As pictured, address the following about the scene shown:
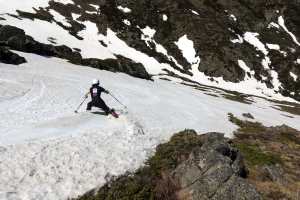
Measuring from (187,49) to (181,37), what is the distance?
569cm

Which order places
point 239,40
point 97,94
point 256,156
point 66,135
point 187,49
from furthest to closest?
point 239,40, point 187,49, point 97,94, point 256,156, point 66,135

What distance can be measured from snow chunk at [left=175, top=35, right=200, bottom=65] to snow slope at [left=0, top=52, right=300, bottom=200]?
8380 centimetres

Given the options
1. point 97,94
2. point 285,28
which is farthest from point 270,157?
point 285,28

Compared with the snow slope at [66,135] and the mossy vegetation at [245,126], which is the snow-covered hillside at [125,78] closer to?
the snow slope at [66,135]

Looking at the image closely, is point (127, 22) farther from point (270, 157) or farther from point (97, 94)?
point (270, 157)

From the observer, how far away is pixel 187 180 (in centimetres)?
2142

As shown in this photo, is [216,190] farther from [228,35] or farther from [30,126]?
[228,35]

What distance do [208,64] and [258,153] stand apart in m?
101

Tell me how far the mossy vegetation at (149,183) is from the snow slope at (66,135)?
0.69 m

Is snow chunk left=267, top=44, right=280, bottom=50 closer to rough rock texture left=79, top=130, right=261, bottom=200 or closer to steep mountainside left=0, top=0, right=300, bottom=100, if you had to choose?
steep mountainside left=0, top=0, right=300, bottom=100

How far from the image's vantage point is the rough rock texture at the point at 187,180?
19.6 m

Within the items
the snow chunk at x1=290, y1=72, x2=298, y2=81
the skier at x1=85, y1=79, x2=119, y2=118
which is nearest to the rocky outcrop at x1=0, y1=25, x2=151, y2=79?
the skier at x1=85, y1=79, x2=119, y2=118

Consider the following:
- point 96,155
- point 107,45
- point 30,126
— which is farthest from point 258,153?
point 107,45

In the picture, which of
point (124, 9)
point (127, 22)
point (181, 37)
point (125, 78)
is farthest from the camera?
point (124, 9)
